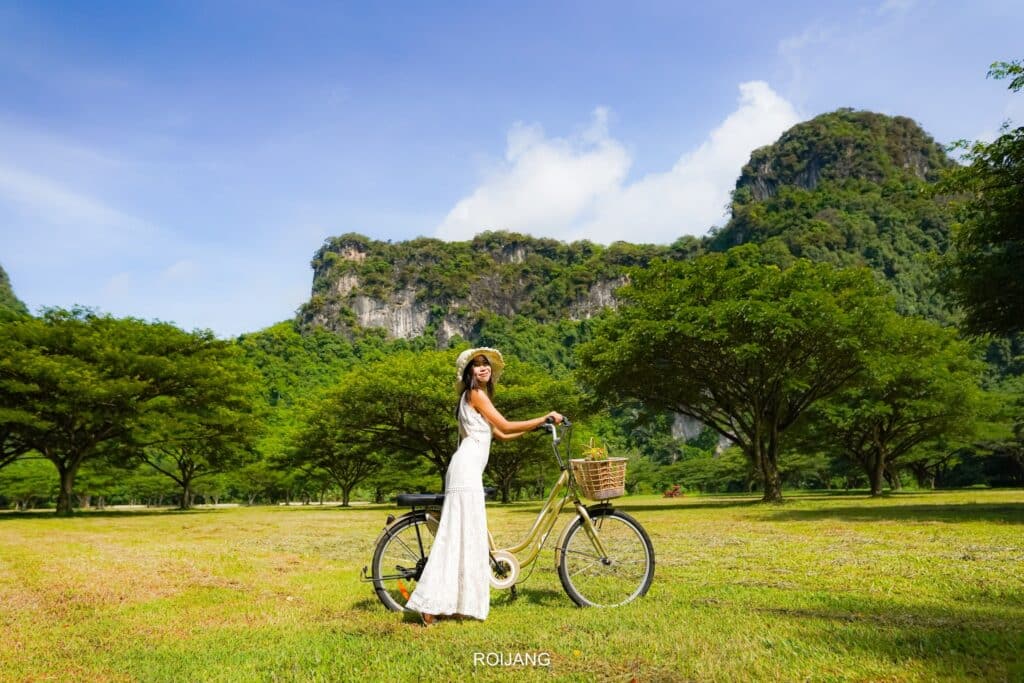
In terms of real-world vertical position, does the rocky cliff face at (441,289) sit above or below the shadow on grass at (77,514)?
above

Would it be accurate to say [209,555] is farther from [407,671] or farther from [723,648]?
[723,648]

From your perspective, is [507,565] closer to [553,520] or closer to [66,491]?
[553,520]

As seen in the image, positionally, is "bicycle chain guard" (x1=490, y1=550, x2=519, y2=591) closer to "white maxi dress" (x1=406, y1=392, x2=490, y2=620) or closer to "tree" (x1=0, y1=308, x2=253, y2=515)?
"white maxi dress" (x1=406, y1=392, x2=490, y2=620)

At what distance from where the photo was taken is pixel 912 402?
32.5 meters

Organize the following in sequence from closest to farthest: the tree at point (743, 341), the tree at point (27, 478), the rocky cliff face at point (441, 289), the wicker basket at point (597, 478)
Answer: the wicker basket at point (597, 478) → the tree at point (743, 341) → the tree at point (27, 478) → the rocky cliff face at point (441, 289)

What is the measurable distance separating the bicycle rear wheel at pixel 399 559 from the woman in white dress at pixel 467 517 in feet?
1.51

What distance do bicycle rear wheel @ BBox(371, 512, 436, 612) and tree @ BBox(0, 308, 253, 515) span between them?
27935 millimetres

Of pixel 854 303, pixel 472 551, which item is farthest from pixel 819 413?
pixel 472 551

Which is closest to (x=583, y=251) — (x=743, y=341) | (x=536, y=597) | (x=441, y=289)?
(x=441, y=289)

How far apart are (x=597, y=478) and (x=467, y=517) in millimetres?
1119

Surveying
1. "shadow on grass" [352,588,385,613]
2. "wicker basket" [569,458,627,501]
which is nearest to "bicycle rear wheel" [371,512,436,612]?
"shadow on grass" [352,588,385,613]

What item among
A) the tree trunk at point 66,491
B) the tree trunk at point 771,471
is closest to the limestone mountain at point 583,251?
the tree trunk at point 771,471

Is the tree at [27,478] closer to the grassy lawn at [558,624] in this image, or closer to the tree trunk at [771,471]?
the tree trunk at [771,471]

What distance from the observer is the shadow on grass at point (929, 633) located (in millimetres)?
3633
